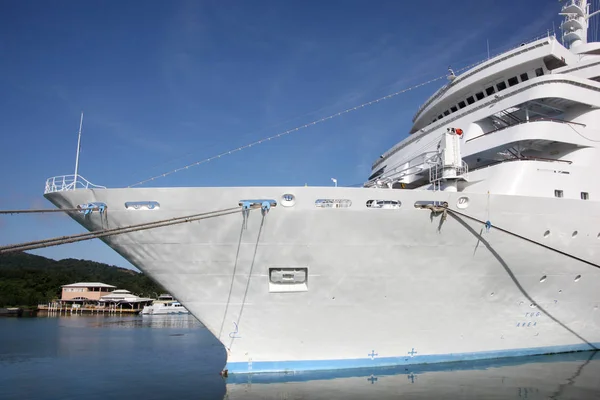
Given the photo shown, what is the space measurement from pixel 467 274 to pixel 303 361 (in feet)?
13.8

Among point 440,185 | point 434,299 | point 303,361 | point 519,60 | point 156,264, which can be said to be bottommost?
point 303,361

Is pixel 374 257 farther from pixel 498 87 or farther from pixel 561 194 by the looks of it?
pixel 498 87

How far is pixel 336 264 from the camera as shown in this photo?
9500 mm

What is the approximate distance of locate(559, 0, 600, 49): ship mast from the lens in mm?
17219

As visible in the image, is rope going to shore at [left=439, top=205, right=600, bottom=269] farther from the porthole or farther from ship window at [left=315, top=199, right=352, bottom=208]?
the porthole

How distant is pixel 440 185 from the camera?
11.1 metres

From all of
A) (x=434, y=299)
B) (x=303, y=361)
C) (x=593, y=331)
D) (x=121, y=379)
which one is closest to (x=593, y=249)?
(x=593, y=331)

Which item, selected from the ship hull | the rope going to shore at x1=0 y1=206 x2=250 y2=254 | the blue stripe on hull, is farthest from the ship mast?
the rope going to shore at x1=0 y1=206 x2=250 y2=254

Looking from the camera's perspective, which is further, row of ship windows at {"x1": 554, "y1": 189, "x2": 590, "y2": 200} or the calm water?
row of ship windows at {"x1": 554, "y1": 189, "x2": 590, "y2": 200}

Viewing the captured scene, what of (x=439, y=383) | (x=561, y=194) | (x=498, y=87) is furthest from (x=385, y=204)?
(x=498, y=87)

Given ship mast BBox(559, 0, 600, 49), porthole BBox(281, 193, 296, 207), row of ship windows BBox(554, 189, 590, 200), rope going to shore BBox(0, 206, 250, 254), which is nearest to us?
rope going to shore BBox(0, 206, 250, 254)

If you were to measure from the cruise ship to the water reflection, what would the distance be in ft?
0.90

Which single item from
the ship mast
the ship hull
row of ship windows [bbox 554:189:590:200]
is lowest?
the ship hull

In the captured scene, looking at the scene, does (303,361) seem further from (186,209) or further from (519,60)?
(519,60)
